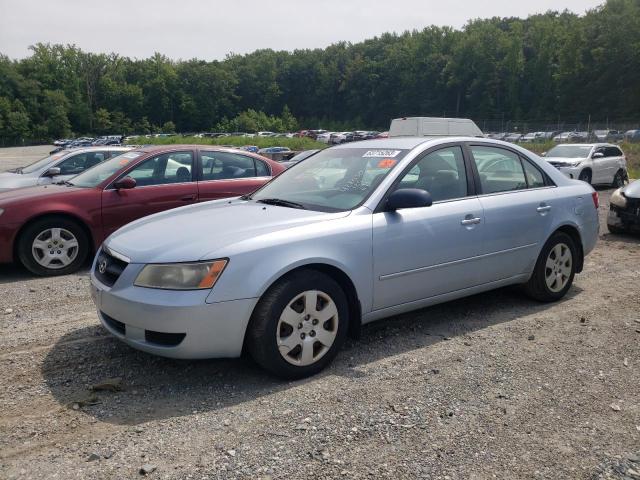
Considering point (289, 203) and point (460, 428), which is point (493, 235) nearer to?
point (289, 203)

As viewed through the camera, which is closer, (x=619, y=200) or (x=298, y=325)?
(x=298, y=325)

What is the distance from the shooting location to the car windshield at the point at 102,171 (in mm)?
7142

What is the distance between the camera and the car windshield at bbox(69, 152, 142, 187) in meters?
7.14

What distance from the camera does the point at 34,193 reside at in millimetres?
6699

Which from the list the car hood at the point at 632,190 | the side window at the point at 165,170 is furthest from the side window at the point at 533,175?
the car hood at the point at 632,190

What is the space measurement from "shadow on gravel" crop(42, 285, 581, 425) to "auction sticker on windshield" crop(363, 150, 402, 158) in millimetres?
1421

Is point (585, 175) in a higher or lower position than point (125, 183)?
lower

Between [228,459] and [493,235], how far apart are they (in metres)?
2.96

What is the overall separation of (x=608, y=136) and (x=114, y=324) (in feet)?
169

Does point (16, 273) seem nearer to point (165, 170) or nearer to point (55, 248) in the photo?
point (55, 248)

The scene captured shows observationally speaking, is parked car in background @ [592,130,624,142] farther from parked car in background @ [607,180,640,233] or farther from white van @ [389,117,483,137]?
parked car in background @ [607,180,640,233]

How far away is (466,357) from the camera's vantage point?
4.11m

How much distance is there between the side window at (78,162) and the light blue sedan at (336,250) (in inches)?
330

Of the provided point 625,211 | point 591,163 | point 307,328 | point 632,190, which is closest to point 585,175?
point 591,163
